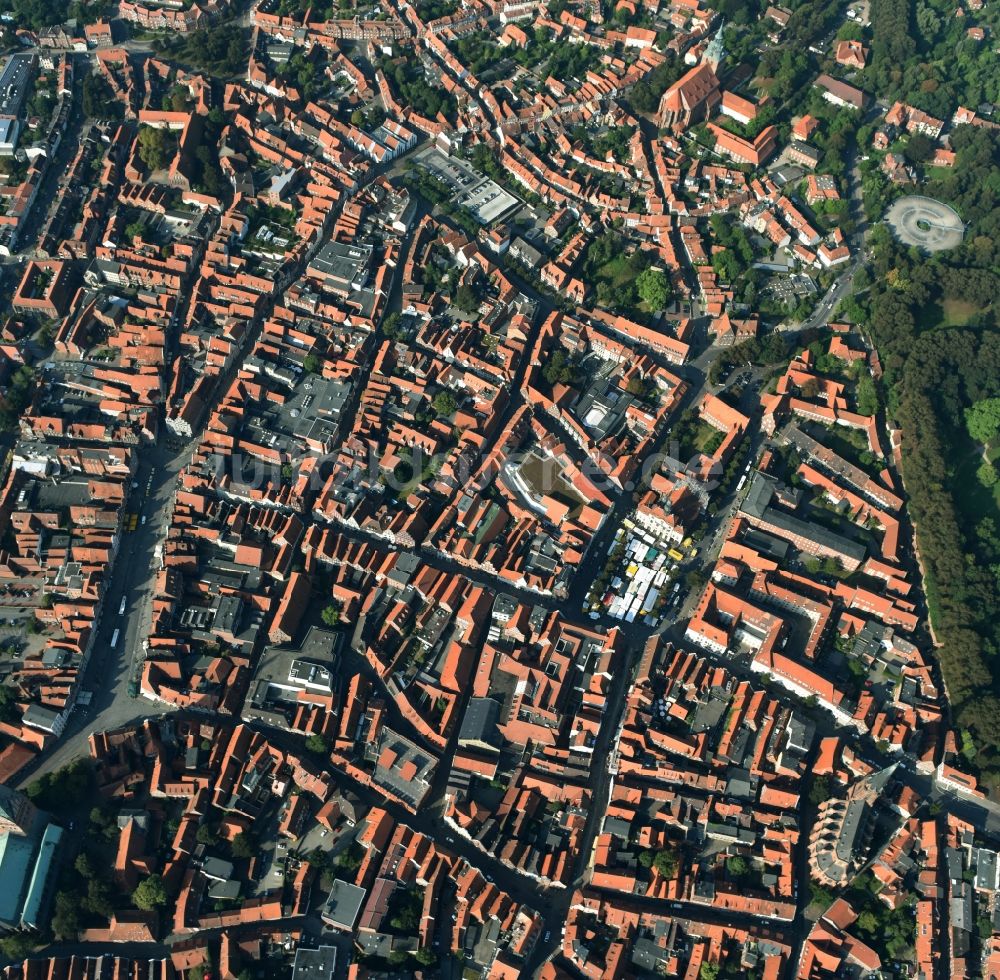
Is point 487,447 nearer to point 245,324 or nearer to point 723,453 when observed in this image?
point 723,453

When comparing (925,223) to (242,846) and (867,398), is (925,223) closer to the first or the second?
(867,398)

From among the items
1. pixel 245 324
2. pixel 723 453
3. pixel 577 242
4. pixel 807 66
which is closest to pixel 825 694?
pixel 723 453

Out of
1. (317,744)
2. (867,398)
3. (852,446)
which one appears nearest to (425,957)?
(317,744)

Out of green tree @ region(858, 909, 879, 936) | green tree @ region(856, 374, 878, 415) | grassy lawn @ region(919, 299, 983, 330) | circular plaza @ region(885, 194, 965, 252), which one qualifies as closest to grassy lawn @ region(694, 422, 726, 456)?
green tree @ region(856, 374, 878, 415)

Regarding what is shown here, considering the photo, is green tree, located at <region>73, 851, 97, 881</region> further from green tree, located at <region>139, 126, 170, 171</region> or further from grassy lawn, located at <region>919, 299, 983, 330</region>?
grassy lawn, located at <region>919, 299, 983, 330</region>

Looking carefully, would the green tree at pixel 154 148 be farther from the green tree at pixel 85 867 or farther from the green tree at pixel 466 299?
the green tree at pixel 85 867
